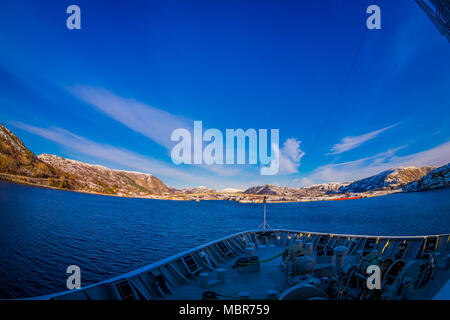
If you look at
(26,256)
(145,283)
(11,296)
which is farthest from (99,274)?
(145,283)

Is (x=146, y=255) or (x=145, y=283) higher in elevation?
(x=145, y=283)

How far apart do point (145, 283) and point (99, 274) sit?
55.3ft

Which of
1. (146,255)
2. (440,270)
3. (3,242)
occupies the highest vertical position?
(440,270)

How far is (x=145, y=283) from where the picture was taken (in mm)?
8430
